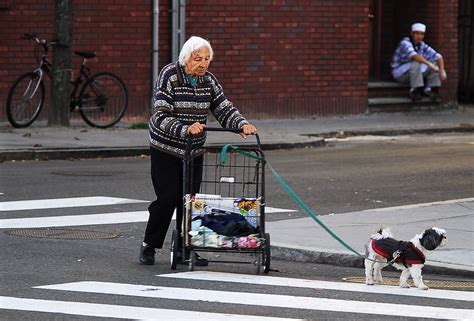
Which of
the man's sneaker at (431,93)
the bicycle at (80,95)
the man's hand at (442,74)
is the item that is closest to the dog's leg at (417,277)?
the bicycle at (80,95)

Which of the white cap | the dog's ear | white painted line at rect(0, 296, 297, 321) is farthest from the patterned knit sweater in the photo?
the white cap

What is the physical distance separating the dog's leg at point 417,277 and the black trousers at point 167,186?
1.79 metres

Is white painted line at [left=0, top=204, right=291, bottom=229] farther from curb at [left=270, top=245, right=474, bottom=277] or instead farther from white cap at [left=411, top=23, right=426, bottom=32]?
white cap at [left=411, top=23, right=426, bottom=32]

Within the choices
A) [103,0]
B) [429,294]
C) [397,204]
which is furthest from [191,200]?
[103,0]

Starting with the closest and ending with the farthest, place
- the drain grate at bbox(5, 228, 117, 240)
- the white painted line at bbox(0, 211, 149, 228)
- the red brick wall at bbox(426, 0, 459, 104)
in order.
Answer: the drain grate at bbox(5, 228, 117, 240), the white painted line at bbox(0, 211, 149, 228), the red brick wall at bbox(426, 0, 459, 104)

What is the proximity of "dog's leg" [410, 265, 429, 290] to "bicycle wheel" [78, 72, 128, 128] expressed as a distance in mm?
12017

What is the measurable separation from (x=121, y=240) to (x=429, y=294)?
323 cm

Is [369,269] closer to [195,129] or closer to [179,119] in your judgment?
[195,129]

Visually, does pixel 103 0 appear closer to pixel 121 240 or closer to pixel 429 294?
pixel 121 240

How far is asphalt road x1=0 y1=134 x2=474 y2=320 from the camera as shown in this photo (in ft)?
27.7

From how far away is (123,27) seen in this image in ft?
71.7

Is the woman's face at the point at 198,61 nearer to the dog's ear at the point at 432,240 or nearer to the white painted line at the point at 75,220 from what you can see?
the dog's ear at the point at 432,240

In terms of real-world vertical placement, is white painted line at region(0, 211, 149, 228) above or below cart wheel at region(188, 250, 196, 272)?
below

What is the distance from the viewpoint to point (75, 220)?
12133mm
